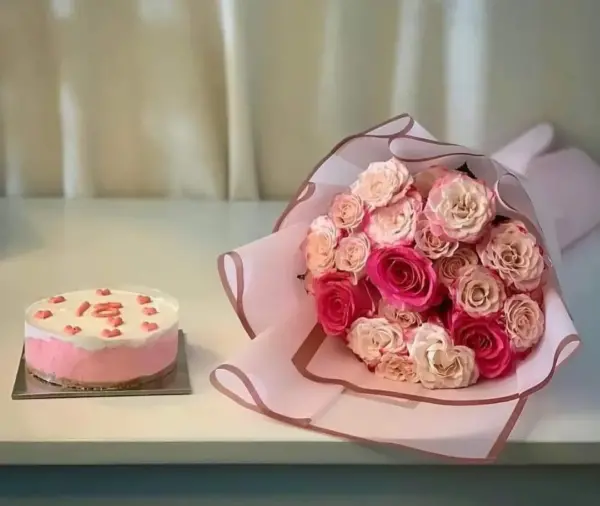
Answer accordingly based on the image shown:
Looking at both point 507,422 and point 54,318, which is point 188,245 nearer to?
point 54,318

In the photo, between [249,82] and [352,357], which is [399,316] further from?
[249,82]

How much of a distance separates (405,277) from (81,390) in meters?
0.28

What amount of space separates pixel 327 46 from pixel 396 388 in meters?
0.73

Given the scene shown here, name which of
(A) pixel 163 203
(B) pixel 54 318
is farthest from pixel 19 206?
(B) pixel 54 318

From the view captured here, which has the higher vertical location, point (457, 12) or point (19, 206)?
point (457, 12)

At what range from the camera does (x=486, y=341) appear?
27.2 inches

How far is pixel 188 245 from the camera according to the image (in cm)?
111

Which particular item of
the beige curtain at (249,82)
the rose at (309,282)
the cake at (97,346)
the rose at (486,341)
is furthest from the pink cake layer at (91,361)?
the beige curtain at (249,82)

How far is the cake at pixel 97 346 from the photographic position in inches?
26.0

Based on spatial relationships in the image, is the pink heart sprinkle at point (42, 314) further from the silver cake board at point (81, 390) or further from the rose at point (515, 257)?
the rose at point (515, 257)

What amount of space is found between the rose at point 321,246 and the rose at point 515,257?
0.13 meters

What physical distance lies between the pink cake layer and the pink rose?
0.47 ft

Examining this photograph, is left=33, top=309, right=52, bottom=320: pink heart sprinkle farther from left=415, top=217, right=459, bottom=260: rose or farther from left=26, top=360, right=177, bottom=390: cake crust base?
left=415, top=217, right=459, bottom=260: rose

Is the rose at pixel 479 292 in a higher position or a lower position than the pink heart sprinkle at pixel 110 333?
higher
